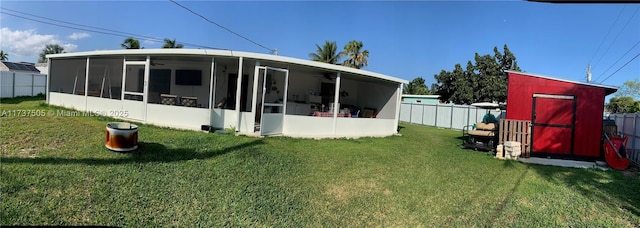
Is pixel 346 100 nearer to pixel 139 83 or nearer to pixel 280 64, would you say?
pixel 280 64

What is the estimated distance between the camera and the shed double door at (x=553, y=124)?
920cm

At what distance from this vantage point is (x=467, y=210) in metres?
4.51

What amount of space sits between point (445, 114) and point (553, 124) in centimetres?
1049

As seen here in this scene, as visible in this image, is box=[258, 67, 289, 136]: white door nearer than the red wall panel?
Yes

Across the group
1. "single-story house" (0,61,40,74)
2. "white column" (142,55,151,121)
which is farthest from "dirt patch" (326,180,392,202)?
"single-story house" (0,61,40,74)

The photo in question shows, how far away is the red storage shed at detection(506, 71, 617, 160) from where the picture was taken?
902 centimetres

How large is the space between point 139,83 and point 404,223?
36.2 feet

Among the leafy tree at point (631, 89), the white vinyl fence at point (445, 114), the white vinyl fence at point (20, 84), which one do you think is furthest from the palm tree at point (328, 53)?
the leafy tree at point (631, 89)

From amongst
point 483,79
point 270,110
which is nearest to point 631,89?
point 483,79

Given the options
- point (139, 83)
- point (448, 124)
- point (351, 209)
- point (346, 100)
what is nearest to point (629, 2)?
point (351, 209)

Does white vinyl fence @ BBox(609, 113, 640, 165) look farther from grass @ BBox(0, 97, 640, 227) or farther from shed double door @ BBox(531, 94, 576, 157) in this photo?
grass @ BBox(0, 97, 640, 227)

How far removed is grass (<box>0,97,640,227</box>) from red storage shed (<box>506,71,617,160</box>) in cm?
188

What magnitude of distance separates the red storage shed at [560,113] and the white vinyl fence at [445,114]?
6.49 m

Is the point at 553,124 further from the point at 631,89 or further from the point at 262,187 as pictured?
the point at 631,89
